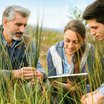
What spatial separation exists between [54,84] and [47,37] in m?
0.29

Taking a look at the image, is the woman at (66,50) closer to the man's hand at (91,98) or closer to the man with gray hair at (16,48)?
the man with gray hair at (16,48)

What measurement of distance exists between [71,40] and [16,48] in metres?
0.43

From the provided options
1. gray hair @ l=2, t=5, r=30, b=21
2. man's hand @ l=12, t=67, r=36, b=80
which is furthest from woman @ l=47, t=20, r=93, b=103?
man's hand @ l=12, t=67, r=36, b=80

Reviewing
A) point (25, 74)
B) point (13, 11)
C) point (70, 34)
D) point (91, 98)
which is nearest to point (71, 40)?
point (70, 34)

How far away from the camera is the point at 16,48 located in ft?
10.4

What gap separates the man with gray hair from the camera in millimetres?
2402

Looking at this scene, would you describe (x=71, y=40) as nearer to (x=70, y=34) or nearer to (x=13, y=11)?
(x=70, y=34)

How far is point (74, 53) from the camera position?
303 cm

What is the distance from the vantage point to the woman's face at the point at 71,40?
3.12 m

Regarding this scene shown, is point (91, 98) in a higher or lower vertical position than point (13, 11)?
lower

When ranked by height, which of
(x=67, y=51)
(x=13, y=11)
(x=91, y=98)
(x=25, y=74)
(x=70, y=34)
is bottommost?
(x=91, y=98)

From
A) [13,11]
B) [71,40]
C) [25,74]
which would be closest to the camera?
[25,74]

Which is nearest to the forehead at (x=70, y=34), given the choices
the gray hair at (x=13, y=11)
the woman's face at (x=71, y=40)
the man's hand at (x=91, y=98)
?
the woman's face at (x=71, y=40)

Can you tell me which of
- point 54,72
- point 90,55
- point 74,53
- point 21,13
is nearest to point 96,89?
point 90,55
